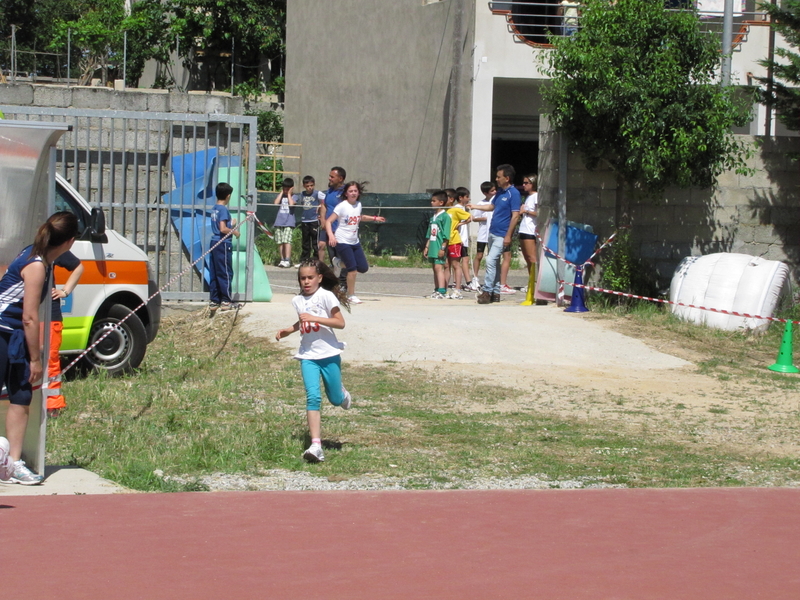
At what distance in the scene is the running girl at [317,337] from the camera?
7.14 m

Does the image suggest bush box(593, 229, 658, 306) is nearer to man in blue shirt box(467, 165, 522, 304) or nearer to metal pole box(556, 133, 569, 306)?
metal pole box(556, 133, 569, 306)

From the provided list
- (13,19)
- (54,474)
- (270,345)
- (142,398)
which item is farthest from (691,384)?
(13,19)

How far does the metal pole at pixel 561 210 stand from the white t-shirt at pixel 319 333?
24.7ft

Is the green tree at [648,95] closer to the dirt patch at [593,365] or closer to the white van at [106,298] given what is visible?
the dirt patch at [593,365]

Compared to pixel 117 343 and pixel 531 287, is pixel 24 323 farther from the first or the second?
pixel 531 287

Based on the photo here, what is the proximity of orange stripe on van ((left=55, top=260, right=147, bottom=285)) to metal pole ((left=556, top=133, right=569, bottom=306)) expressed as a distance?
628 cm

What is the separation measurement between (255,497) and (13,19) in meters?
53.5

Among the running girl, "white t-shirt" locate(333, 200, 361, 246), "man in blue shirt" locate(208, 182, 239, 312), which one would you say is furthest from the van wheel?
"white t-shirt" locate(333, 200, 361, 246)

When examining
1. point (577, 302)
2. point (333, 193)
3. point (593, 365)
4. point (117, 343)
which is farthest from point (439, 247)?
point (117, 343)

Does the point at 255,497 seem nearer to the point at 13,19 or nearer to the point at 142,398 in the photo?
the point at 142,398

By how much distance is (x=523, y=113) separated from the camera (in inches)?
1021

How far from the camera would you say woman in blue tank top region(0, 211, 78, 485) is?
6141 mm

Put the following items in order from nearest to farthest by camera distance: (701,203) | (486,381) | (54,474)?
(54,474) < (486,381) < (701,203)

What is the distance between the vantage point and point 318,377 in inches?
288
